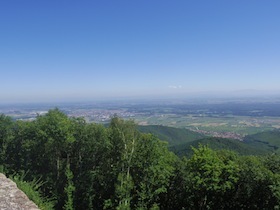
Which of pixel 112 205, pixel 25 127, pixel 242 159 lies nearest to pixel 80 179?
pixel 112 205

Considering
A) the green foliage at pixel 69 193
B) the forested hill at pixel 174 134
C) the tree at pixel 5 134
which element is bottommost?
the forested hill at pixel 174 134

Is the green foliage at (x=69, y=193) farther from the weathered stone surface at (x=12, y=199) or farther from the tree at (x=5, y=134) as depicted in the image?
the weathered stone surface at (x=12, y=199)

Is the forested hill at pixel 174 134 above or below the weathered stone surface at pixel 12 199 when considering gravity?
below

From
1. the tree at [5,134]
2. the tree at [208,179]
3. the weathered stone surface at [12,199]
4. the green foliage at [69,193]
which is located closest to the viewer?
the weathered stone surface at [12,199]

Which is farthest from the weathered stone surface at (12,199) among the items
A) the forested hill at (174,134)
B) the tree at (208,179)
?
the forested hill at (174,134)

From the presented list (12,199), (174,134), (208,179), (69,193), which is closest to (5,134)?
(69,193)

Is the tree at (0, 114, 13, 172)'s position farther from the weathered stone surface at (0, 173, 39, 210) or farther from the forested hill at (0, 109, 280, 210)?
the weathered stone surface at (0, 173, 39, 210)

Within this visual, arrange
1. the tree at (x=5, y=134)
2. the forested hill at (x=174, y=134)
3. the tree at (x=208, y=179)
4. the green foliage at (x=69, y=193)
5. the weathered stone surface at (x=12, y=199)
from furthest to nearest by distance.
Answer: the forested hill at (x=174, y=134), the tree at (x=5, y=134), the green foliage at (x=69, y=193), the tree at (x=208, y=179), the weathered stone surface at (x=12, y=199)
